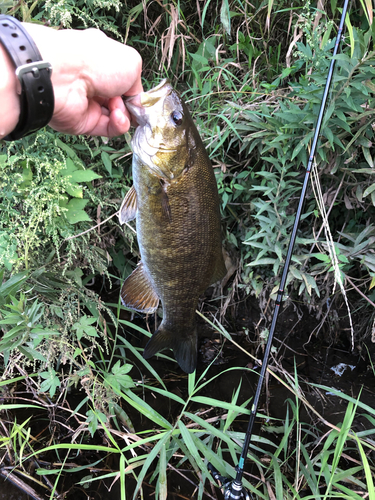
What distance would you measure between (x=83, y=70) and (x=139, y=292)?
1.06 meters

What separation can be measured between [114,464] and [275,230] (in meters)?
1.74

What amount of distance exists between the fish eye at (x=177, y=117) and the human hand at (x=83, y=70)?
0.65 ft

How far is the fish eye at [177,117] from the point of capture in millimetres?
1418

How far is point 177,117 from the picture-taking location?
142cm

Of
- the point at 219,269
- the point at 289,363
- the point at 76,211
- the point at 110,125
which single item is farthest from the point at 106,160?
the point at 289,363

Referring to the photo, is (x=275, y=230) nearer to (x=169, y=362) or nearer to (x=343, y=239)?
(x=343, y=239)

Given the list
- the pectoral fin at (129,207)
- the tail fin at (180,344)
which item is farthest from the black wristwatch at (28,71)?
the tail fin at (180,344)

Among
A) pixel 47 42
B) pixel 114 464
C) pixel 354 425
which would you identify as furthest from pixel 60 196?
pixel 354 425

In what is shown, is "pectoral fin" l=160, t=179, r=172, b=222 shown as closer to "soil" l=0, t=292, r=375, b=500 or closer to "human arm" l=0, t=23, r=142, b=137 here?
"human arm" l=0, t=23, r=142, b=137

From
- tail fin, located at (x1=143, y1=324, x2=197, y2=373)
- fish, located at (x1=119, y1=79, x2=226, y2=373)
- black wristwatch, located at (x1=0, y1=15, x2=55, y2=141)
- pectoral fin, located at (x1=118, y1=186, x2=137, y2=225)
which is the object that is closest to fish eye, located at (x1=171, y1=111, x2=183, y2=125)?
fish, located at (x1=119, y1=79, x2=226, y2=373)

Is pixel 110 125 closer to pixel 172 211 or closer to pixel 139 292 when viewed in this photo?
pixel 172 211

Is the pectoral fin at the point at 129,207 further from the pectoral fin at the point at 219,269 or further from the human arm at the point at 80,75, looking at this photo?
the pectoral fin at the point at 219,269

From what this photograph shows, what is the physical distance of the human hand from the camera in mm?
1252

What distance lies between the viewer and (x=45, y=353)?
6.62ft
